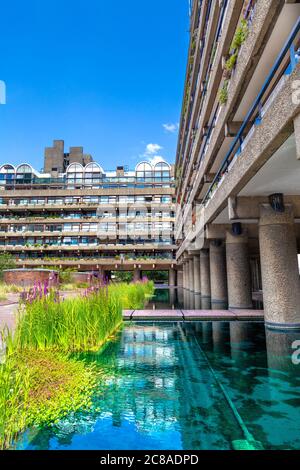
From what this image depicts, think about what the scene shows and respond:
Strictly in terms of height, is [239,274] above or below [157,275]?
above

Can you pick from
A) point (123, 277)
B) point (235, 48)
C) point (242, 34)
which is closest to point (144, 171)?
point (123, 277)

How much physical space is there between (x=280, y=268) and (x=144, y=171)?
55.8 meters

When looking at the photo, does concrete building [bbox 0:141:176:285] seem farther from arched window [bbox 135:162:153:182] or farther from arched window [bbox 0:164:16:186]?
arched window [bbox 0:164:16:186]

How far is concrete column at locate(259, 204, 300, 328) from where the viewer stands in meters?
8.39

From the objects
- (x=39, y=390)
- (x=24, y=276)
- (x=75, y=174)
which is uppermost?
(x=75, y=174)

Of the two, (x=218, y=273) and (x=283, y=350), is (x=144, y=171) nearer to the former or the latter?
(x=218, y=273)

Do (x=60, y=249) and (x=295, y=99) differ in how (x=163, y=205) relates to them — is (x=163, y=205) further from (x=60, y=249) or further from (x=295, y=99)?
(x=295, y=99)

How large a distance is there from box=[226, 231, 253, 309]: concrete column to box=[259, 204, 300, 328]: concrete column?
4.05 meters

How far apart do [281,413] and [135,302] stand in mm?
10627

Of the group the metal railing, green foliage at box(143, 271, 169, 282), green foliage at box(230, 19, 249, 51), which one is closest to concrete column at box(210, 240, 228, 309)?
the metal railing

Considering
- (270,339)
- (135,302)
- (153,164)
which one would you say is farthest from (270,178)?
(153,164)

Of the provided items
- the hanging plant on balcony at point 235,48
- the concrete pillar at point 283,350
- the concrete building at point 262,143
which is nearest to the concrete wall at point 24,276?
the concrete building at point 262,143

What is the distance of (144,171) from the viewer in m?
62.2

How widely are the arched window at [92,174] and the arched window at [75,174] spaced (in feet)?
3.51
